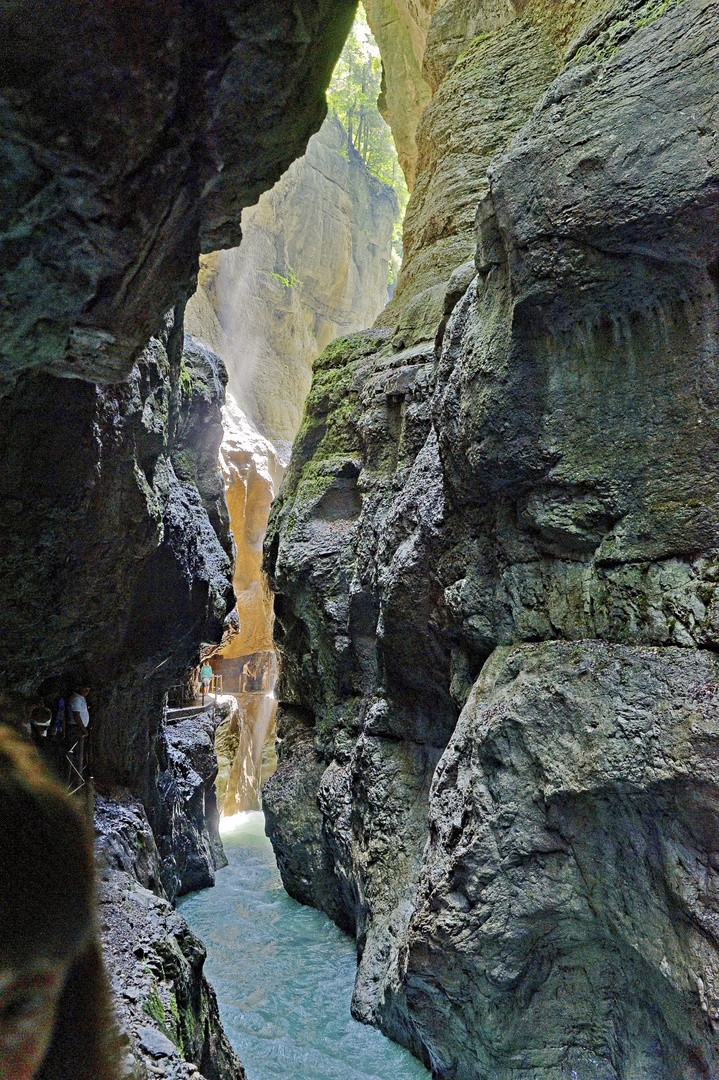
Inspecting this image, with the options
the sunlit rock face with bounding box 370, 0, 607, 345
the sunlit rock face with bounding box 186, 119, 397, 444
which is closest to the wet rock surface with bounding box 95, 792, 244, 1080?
the sunlit rock face with bounding box 370, 0, 607, 345

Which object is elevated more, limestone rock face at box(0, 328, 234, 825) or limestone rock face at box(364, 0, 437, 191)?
limestone rock face at box(364, 0, 437, 191)

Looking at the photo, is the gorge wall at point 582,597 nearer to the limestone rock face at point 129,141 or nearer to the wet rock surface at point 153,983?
the wet rock surface at point 153,983

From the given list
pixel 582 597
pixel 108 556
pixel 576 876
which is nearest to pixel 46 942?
pixel 108 556

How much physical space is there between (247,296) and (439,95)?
54.4ft

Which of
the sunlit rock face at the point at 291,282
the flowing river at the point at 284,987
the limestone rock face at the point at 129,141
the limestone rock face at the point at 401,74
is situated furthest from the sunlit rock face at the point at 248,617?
the limestone rock face at the point at 129,141

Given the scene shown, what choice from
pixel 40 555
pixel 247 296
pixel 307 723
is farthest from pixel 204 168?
pixel 247 296

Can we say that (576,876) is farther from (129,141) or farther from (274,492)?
(274,492)

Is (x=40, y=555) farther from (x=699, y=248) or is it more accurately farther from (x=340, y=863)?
(x=340, y=863)

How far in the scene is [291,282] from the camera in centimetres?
2938

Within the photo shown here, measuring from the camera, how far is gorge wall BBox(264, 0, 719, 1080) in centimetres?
443

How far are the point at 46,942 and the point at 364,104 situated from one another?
118 feet

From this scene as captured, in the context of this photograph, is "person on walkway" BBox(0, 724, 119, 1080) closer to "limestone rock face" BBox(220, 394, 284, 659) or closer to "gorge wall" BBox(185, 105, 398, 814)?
"gorge wall" BBox(185, 105, 398, 814)

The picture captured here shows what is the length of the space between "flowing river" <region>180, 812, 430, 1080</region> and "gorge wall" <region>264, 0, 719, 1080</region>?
0.42 m

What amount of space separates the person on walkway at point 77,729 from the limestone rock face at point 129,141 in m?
4.69
